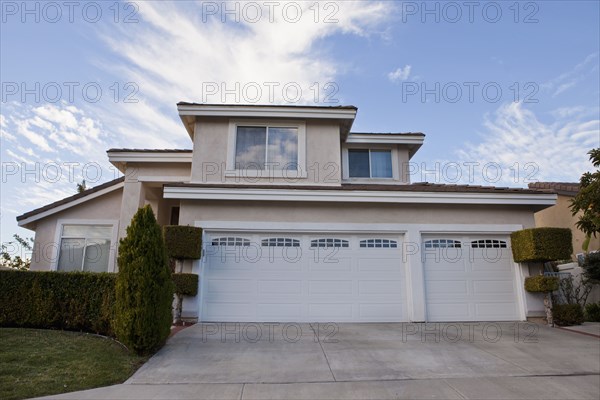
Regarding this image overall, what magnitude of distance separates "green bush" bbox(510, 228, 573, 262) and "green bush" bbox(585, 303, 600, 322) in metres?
3.50

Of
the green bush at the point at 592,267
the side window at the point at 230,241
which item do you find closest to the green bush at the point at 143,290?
the side window at the point at 230,241

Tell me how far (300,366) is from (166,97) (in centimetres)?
974

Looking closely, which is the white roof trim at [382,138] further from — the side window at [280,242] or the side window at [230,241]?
the side window at [230,241]

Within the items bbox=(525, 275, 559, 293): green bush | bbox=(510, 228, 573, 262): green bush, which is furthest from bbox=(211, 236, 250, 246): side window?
bbox=(525, 275, 559, 293): green bush

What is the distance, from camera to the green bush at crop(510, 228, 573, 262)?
949 cm

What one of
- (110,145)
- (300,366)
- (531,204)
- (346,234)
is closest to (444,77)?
(531,204)

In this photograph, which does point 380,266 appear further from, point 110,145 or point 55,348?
point 110,145

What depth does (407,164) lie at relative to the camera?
13.7 meters

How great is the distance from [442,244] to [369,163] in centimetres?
417

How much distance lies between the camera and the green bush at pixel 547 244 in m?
9.49

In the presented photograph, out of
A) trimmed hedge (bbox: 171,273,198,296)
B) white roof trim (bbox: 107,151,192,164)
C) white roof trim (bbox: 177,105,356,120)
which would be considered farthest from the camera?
white roof trim (bbox: 107,151,192,164)

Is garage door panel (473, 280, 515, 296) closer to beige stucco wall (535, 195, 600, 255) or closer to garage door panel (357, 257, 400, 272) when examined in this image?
garage door panel (357, 257, 400, 272)

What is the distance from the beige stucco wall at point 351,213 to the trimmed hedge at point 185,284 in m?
1.51
